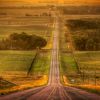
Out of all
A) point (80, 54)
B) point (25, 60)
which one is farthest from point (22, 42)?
point (80, 54)

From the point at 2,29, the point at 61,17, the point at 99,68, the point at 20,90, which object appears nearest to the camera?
the point at 20,90

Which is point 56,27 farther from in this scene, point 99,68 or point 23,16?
point 99,68

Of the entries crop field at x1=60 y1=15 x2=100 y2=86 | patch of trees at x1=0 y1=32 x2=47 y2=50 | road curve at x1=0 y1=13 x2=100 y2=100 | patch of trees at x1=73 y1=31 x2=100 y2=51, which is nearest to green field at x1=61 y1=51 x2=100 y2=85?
crop field at x1=60 y1=15 x2=100 y2=86

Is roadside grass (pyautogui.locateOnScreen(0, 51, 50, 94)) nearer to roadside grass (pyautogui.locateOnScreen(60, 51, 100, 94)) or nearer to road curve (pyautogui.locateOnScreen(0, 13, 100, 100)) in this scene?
road curve (pyautogui.locateOnScreen(0, 13, 100, 100))

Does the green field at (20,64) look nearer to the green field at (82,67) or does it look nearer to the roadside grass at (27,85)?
the roadside grass at (27,85)

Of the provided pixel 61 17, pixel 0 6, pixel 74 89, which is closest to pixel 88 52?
pixel 74 89

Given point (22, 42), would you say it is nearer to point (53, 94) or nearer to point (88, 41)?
point (88, 41)

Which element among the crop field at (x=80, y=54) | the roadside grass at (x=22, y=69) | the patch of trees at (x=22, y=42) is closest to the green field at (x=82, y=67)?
the crop field at (x=80, y=54)

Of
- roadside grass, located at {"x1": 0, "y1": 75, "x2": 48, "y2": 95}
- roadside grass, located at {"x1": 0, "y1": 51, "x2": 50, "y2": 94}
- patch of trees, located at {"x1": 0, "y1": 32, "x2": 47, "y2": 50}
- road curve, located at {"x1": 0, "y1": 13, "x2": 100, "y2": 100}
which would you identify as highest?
patch of trees, located at {"x1": 0, "y1": 32, "x2": 47, "y2": 50}
